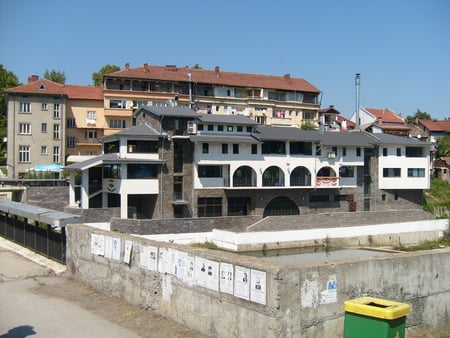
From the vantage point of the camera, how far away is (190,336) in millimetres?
9289

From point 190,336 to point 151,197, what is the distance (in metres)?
31.4

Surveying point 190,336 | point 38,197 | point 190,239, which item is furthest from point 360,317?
point 38,197

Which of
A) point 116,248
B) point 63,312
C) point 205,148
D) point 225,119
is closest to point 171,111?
point 205,148

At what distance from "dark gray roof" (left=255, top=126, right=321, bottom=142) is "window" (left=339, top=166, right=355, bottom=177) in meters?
4.21

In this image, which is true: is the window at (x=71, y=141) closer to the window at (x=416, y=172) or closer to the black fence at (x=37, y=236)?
the black fence at (x=37, y=236)

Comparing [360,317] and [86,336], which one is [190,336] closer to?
[86,336]

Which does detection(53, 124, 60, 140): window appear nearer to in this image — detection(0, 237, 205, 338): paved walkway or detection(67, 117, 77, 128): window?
detection(67, 117, 77, 128): window

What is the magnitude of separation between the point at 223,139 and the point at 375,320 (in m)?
35.3

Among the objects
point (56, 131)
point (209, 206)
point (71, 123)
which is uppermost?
point (71, 123)

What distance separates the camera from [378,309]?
6352 millimetres

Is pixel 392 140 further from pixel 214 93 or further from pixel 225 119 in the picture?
pixel 214 93

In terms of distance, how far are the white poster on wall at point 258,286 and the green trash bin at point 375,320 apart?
1.62 metres

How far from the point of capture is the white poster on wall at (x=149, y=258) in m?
10.7

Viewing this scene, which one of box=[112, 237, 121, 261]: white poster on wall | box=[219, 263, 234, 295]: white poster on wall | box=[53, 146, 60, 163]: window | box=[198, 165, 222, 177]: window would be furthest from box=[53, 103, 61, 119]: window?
box=[219, 263, 234, 295]: white poster on wall
